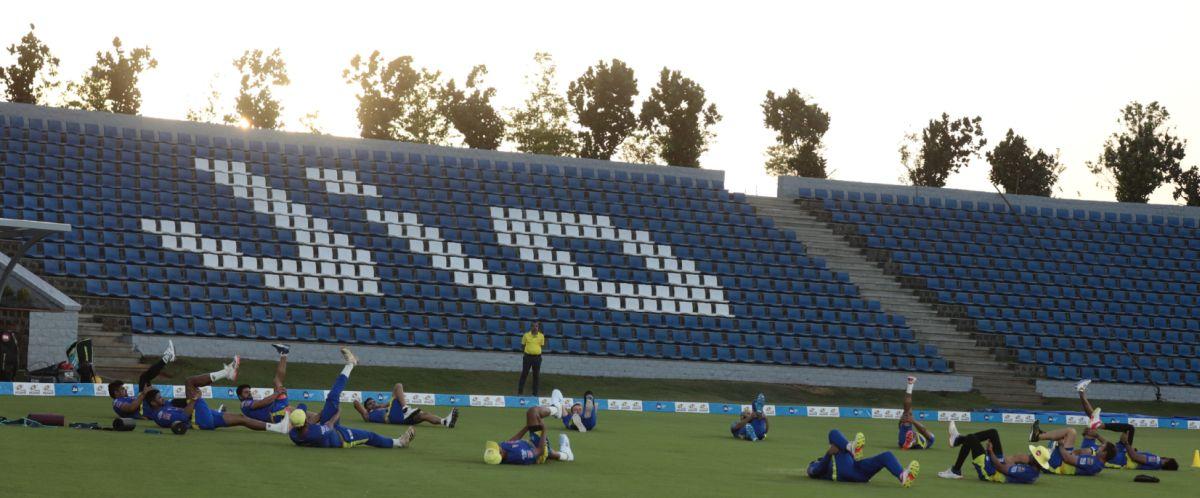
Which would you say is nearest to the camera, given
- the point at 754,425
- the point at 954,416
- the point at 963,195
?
the point at 754,425

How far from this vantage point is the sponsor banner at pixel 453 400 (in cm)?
3531

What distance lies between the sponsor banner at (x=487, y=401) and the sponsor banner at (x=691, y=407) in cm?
506

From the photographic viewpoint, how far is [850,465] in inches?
778

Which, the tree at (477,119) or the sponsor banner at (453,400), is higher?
the tree at (477,119)

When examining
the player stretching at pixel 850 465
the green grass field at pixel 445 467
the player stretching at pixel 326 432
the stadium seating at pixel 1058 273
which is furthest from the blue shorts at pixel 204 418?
the stadium seating at pixel 1058 273

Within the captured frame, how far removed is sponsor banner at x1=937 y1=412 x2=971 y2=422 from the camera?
39.4 metres

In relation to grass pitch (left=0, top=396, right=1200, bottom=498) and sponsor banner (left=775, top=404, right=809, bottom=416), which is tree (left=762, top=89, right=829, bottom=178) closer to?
sponsor banner (left=775, top=404, right=809, bottom=416)

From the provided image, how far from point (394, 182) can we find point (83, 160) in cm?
1052

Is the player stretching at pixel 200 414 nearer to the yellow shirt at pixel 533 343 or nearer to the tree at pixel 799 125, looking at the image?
the yellow shirt at pixel 533 343

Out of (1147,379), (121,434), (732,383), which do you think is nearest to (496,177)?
(732,383)

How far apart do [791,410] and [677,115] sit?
46.9m

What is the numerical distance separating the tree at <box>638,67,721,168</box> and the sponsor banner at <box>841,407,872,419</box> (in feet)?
144

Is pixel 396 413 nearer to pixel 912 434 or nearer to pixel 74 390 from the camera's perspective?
pixel 74 390

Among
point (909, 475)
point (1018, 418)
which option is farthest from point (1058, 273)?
point (909, 475)
